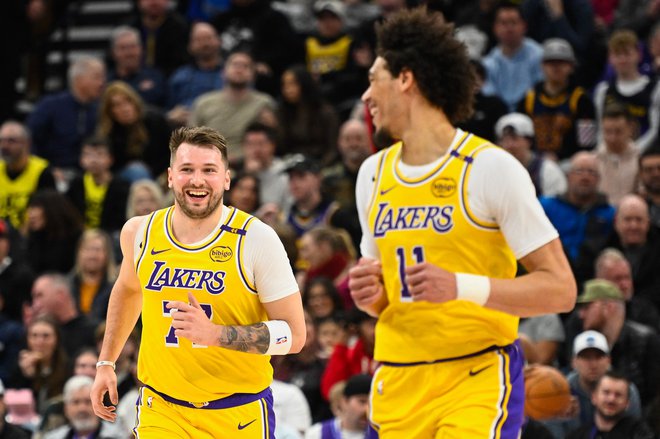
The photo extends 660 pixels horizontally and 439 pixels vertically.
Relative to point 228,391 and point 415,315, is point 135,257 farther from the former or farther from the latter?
point 415,315

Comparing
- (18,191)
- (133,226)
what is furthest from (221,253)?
(18,191)

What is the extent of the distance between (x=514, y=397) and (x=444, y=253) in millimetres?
773

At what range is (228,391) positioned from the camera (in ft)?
22.0

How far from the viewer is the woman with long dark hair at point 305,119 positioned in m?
14.9

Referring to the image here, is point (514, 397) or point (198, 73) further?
point (198, 73)

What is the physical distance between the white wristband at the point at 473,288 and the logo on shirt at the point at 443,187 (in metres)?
0.49

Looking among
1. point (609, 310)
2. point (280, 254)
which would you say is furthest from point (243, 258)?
point (609, 310)

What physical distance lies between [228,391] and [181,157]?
1.19m

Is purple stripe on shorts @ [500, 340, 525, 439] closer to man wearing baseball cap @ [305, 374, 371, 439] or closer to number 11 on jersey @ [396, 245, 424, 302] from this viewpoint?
number 11 on jersey @ [396, 245, 424, 302]

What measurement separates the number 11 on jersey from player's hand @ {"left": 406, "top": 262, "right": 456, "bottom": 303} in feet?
1.60

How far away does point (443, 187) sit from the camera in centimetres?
643

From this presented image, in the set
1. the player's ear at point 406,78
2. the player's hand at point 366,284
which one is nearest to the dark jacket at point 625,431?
the player's hand at point 366,284

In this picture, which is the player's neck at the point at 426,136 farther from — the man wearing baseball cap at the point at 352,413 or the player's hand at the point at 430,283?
the man wearing baseball cap at the point at 352,413

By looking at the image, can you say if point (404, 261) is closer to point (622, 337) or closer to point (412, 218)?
point (412, 218)
